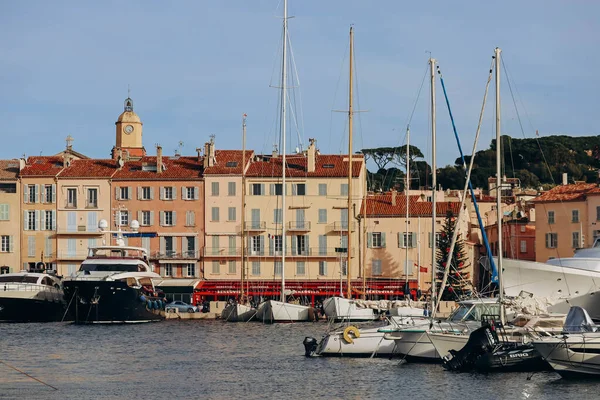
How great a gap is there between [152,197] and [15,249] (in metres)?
11.9

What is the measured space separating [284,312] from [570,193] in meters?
32.8

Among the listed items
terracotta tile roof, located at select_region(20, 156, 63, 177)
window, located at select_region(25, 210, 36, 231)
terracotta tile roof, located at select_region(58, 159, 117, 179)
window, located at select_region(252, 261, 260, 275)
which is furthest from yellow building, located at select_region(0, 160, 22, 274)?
window, located at select_region(252, 261, 260, 275)

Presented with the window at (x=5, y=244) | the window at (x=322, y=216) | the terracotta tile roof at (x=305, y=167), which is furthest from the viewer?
the window at (x=5, y=244)

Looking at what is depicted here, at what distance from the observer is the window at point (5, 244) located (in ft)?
312

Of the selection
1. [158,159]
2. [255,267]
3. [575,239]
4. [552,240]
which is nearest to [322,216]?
[255,267]

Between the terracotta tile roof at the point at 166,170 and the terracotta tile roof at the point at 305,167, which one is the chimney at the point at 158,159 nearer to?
the terracotta tile roof at the point at 166,170

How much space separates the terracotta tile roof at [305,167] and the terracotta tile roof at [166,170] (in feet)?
15.6

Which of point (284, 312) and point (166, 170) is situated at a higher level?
point (166, 170)

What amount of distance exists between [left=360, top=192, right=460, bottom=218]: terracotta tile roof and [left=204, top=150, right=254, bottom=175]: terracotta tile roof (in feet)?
33.8

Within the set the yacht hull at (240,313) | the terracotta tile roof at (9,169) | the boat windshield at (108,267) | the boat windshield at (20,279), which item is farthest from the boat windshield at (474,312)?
the terracotta tile roof at (9,169)

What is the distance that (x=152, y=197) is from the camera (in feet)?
309

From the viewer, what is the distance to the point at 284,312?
7100 cm

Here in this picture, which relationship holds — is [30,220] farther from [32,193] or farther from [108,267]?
[108,267]

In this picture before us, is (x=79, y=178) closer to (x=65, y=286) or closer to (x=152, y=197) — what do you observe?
(x=152, y=197)
